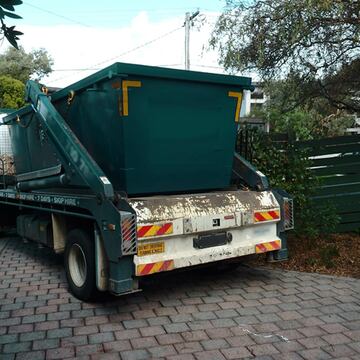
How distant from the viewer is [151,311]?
492cm

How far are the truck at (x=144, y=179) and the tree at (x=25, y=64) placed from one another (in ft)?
90.4

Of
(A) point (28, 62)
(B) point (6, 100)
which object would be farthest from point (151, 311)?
(A) point (28, 62)

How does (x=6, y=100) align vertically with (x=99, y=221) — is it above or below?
above

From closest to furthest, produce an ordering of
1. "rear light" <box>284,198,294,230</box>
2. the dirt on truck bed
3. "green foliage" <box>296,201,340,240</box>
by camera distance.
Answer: "rear light" <box>284,198,294,230</box>, the dirt on truck bed, "green foliage" <box>296,201,340,240</box>

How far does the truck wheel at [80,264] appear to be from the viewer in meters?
4.99

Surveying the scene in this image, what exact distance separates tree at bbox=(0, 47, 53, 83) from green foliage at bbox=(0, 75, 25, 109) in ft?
19.8

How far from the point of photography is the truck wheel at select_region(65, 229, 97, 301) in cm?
499

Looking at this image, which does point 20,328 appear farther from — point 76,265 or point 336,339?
point 336,339

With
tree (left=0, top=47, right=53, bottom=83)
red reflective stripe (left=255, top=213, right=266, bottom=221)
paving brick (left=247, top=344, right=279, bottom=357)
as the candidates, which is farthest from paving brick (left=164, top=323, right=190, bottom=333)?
tree (left=0, top=47, right=53, bottom=83)

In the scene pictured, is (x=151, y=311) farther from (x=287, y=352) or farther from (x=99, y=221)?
(x=287, y=352)

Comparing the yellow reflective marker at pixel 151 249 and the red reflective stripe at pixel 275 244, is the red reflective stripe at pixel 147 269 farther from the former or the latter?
the red reflective stripe at pixel 275 244

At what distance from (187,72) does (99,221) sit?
1.81 meters

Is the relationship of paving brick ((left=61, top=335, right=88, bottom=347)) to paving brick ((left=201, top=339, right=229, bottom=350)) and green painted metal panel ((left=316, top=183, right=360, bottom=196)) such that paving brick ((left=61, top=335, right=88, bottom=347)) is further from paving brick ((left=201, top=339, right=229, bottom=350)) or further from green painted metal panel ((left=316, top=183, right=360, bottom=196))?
green painted metal panel ((left=316, top=183, right=360, bottom=196))

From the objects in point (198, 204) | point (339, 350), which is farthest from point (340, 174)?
point (339, 350)
